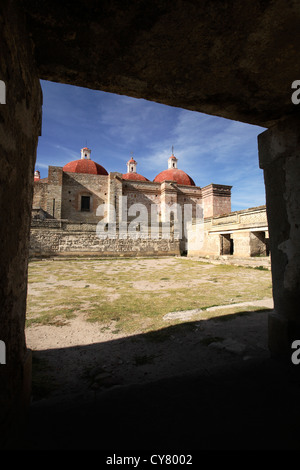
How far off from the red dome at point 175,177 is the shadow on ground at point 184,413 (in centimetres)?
2934

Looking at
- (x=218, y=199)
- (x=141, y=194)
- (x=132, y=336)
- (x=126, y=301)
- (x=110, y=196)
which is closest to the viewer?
(x=132, y=336)

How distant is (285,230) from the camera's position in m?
2.06

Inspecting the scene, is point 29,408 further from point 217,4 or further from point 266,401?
point 217,4

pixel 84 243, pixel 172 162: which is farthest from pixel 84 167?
pixel 84 243

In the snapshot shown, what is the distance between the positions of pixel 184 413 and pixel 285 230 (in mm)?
1722

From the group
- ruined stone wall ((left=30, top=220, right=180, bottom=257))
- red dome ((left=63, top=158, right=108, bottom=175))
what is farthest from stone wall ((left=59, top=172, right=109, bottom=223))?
ruined stone wall ((left=30, top=220, right=180, bottom=257))

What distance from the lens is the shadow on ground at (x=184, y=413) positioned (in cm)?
116

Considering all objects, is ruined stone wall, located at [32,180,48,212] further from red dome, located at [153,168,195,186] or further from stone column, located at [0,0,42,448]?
stone column, located at [0,0,42,448]

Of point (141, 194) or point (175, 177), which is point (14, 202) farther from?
point (175, 177)

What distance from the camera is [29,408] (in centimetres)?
144

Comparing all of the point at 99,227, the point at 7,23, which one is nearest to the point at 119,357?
the point at 7,23

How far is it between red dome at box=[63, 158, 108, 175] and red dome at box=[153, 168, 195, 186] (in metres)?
8.22

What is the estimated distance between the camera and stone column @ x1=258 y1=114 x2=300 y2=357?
6.49 feet

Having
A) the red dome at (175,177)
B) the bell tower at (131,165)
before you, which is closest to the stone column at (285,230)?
the red dome at (175,177)
